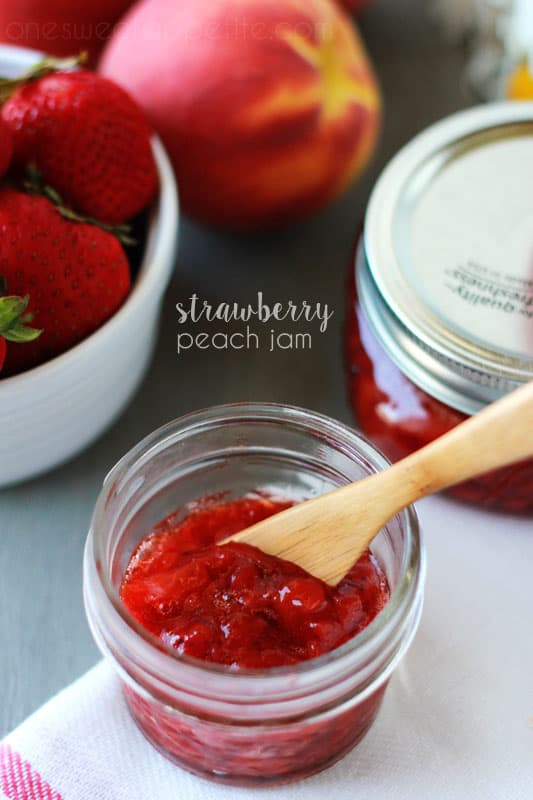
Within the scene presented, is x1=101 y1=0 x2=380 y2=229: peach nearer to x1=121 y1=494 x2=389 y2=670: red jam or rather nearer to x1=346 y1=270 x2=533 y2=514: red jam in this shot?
x1=346 y1=270 x2=533 y2=514: red jam

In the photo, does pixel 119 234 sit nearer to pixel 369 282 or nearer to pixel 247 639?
pixel 369 282

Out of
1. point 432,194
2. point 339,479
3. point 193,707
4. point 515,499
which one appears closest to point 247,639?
point 193,707

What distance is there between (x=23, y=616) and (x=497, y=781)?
38cm

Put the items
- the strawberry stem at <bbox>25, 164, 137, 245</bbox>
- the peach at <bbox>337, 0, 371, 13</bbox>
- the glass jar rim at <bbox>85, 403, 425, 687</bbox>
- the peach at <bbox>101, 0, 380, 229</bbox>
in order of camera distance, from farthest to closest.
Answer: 1. the peach at <bbox>337, 0, 371, 13</bbox>
2. the peach at <bbox>101, 0, 380, 229</bbox>
3. the strawberry stem at <bbox>25, 164, 137, 245</bbox>
4. the glass jar rim at <bbox>85, 403, 425, 687</bbox>

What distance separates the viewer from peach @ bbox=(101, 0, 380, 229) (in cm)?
91

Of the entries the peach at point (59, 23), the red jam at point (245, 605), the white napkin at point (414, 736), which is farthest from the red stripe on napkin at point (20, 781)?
the peach at point (59, 23)

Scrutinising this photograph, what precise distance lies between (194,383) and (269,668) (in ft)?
1.26

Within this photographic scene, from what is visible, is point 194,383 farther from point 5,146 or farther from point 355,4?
point 355,4

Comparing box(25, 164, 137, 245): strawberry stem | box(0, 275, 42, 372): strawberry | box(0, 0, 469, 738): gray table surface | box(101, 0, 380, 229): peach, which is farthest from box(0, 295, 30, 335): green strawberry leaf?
box(101, 0, 380, 229): peach

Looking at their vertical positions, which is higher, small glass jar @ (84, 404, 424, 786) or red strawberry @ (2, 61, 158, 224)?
red strawberry @ (2, 61, 158, 224)

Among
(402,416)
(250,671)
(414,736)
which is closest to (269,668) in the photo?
(250,671)

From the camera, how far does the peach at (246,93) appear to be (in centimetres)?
91

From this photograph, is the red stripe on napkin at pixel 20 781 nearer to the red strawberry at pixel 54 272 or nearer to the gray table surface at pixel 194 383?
the gray table surface at pixel 194 383

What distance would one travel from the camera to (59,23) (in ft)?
3.37
